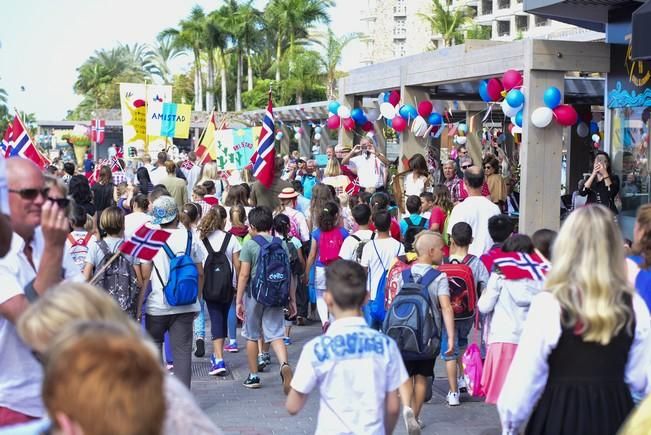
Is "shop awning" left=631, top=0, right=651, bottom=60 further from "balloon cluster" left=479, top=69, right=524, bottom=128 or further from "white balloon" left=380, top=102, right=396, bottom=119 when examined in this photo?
"white balloon" left=380, top=102, right=396, bottom=119

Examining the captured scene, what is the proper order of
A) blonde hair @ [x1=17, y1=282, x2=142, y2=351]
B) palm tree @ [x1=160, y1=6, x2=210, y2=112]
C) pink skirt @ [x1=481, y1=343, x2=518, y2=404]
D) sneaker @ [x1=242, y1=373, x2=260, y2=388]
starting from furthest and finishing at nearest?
1. palm tree @ [x1=160, y1=6, x2=210, y2=112]
2. sneaker @ [x1=242, y1=373, x2=260, y2=388]
3. pink skirt @ [x1=481, y1=343, x2=518, y2=404]
4. blonde hair @ [x1=17, y1=282, x2=142, y2=351]

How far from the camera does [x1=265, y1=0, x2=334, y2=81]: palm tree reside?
71.4 meters

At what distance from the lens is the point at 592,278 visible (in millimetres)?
3982

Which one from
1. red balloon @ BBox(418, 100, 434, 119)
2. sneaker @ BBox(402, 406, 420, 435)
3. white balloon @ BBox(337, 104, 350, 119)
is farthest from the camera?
white balloon @ BBox(337, 104, 350, 119)

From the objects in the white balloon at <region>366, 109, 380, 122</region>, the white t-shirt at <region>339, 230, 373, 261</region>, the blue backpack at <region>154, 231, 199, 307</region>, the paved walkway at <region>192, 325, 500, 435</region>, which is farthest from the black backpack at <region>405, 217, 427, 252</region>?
the white balloon at <region>366, 109, 380, 122</region>

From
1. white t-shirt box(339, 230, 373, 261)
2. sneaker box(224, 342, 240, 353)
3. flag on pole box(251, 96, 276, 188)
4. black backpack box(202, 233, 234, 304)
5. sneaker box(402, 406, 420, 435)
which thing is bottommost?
sneaker box(224, 342, 240, 353)

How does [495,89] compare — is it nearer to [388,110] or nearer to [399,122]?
[399,122]

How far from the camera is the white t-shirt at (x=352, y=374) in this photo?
14.5ft

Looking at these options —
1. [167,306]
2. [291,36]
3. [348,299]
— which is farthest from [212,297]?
[291,36]

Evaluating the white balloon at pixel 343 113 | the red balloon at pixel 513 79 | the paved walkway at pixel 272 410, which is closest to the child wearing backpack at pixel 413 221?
the paved walkway at pixel 272 410

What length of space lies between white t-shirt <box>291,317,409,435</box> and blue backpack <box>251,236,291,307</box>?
13.2 ft

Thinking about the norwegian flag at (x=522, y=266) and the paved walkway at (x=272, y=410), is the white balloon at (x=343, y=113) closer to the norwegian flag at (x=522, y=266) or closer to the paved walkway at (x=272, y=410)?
the paved walkway at (x=272, y=410)

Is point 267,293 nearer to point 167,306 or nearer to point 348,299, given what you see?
point 167,306

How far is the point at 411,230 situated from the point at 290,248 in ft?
4.19
